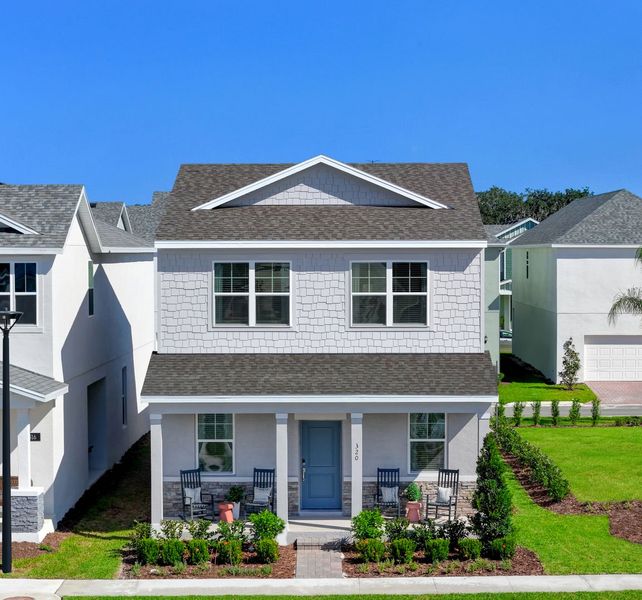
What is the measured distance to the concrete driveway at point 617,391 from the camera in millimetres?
37688

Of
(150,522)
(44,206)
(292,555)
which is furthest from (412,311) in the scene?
(44,206)

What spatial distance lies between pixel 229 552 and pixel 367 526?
9.06ft

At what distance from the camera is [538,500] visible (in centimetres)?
2269

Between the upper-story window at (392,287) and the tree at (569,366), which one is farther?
the tree at (569,366)

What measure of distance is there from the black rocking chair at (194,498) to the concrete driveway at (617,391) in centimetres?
2152

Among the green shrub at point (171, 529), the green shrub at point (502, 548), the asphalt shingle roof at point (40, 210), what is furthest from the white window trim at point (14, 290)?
the green shrub at point (502, 548)

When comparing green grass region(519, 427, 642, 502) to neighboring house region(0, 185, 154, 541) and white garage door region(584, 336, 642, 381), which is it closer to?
white garage door region(584, 336, 642, 381)

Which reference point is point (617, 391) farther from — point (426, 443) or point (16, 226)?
point (16, 226)

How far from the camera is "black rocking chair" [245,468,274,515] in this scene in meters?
20.5

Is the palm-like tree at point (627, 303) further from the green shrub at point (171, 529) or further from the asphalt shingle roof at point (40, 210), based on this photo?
the green shrub at point (171, 529)

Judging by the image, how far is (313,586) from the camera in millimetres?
16719

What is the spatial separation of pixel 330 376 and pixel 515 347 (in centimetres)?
3362

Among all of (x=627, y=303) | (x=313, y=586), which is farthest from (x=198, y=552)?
(x=627, y=303)

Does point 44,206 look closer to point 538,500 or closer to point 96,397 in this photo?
point 96,397
